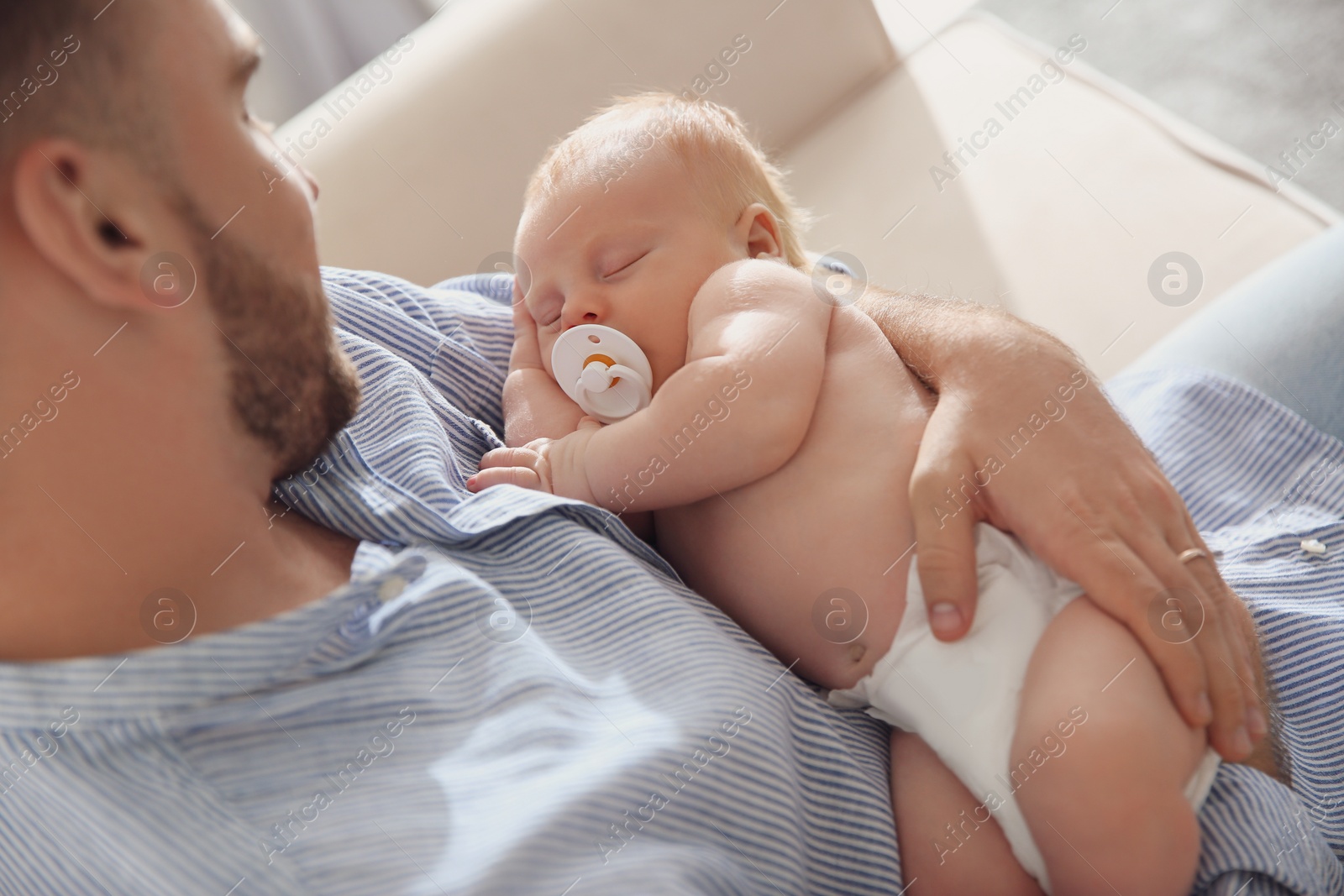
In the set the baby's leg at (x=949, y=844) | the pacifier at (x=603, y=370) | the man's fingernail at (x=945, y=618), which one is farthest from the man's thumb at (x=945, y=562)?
the pacifier at (x=603, y=370)

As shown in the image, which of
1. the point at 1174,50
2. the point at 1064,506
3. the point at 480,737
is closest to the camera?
the point at 480,737

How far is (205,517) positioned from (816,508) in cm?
55

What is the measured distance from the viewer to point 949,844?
0.90m

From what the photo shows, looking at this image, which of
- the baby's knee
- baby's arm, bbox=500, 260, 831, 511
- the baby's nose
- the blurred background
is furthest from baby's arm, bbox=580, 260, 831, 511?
the blurred background

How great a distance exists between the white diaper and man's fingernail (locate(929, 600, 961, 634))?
2cm

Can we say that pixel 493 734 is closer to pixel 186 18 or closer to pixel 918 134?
pixel 186 18

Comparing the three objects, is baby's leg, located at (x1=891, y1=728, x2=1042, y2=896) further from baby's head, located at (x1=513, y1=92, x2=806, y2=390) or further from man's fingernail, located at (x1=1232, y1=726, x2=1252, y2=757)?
baby's head, located at (x1=513, y1=92, x2=806, y2=390)

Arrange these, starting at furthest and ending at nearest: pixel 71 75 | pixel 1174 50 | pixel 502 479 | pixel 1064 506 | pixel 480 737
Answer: pixel 1174 50 < pixel 502 479 < pixel 1064 506 < pixel 480 737 < pixel 71 75

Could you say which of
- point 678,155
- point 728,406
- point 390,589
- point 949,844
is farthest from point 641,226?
point 949,844

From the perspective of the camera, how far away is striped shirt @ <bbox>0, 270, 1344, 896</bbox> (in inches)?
29.8

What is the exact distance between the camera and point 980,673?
0.91m

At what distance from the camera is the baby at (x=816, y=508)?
838mm

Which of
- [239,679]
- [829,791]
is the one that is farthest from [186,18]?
[829,791]

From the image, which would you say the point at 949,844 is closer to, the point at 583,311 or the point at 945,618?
the point at 945,618
